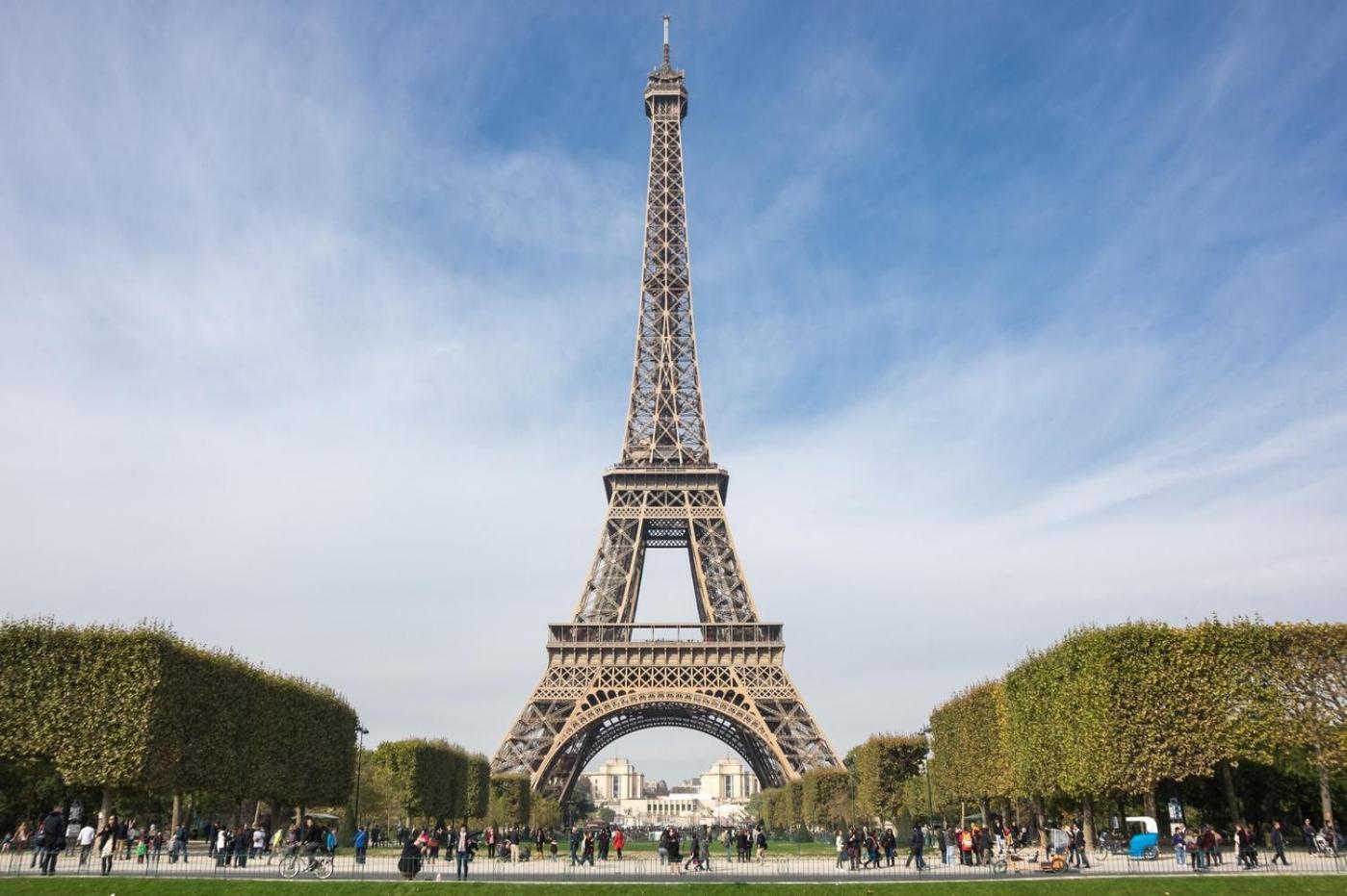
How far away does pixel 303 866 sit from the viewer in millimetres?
28844

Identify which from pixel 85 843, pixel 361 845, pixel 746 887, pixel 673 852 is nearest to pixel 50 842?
pixel 85 843

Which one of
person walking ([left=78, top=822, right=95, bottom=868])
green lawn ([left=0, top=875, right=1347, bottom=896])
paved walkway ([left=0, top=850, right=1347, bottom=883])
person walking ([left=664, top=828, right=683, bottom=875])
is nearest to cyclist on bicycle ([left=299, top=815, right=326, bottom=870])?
paved walkway ([left=0, top=850, right=1347, bottom=883])

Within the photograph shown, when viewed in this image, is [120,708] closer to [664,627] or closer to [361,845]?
[361,845]

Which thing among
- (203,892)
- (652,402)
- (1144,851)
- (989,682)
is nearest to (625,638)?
(652,402)

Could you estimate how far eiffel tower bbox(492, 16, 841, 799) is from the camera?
201ft

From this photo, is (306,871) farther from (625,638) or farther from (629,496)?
(629,496)

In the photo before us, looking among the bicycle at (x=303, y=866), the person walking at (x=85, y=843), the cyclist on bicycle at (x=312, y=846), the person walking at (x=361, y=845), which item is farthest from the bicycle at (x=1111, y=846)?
the person walking at (x=85, y=843)

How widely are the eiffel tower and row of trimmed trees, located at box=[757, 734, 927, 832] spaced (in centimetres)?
116

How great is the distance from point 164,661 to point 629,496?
36.9 m

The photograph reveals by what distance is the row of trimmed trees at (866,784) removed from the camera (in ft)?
189

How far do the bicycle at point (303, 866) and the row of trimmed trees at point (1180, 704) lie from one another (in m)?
24.8

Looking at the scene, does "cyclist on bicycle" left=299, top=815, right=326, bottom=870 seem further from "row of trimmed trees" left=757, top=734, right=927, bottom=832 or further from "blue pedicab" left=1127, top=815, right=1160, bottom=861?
"row of trimmed trees" left=757, top=734, right=927, bottom=832

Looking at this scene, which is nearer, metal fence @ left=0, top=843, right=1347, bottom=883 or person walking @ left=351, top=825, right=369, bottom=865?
metal fence @ left=0, top=843, right=1347, bottom=883

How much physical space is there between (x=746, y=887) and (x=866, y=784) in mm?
34482
